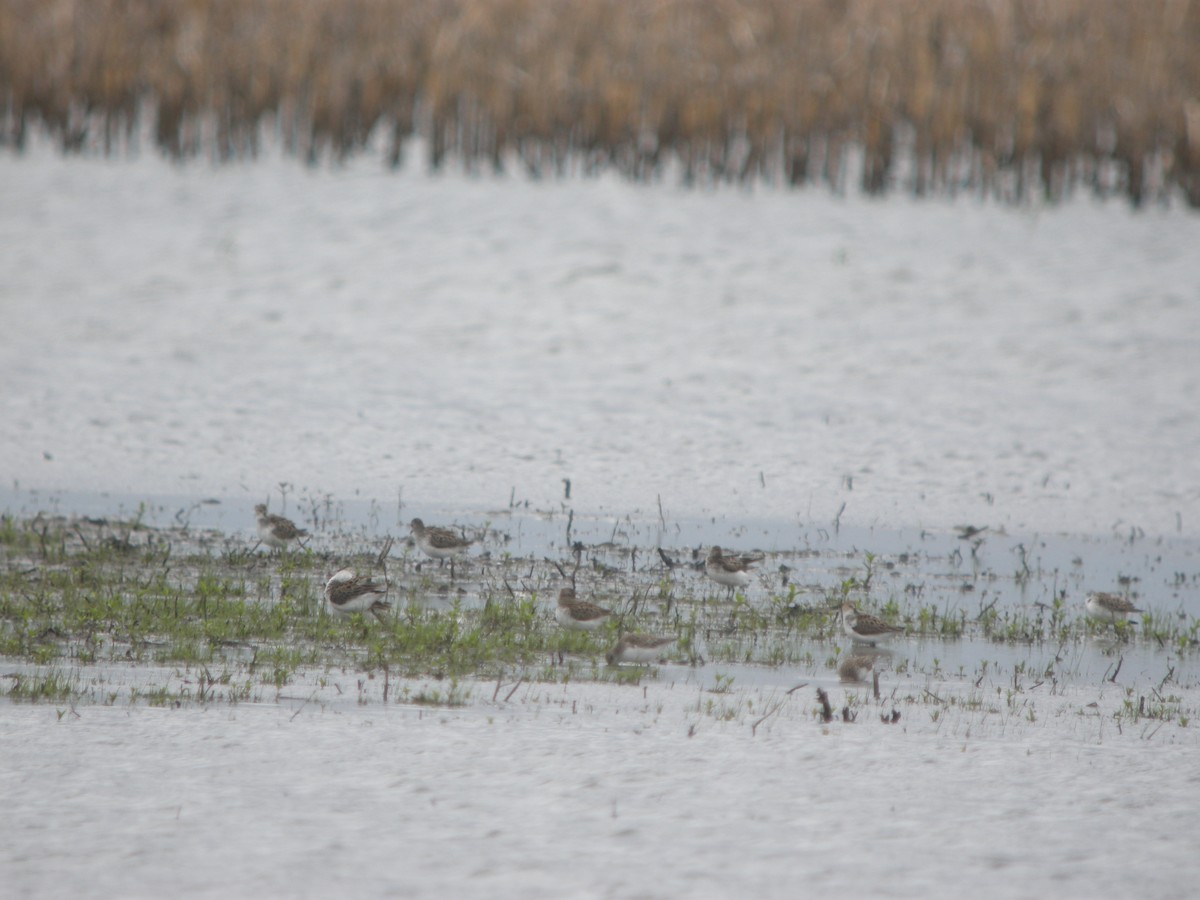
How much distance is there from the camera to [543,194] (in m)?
22.1

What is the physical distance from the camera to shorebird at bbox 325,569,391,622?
8.14 m

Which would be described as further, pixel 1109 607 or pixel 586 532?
pixel 586 532

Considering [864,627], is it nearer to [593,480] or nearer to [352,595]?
[352,595]

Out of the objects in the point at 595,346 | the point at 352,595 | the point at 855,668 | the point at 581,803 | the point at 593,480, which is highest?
the point at 595,346

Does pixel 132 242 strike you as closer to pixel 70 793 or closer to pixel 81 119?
pixel 81 119

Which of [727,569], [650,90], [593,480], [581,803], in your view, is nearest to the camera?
[581,803]

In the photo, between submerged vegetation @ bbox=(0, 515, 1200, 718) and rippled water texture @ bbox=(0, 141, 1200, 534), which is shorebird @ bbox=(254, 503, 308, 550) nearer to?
submerged vegetation @ bbox=(0, 515, 1200, 718)

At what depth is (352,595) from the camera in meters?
8.14

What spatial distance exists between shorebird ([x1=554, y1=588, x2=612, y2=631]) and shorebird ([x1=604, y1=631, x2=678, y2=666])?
15.9 inches

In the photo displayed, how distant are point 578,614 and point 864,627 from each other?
162cm

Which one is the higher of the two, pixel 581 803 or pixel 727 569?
pixel 727 569

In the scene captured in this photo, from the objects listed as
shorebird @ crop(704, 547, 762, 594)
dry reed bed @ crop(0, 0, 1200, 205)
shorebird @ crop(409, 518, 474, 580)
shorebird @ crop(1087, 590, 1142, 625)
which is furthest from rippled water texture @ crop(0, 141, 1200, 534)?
shorebird @ crop(1087, 590, 1142, 625)

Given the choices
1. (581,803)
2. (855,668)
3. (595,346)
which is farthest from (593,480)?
(581,803)

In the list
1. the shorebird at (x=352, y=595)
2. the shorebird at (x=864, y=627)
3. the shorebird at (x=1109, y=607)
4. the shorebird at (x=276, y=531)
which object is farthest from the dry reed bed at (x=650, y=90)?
the shorebird at (x=352, y=595)
